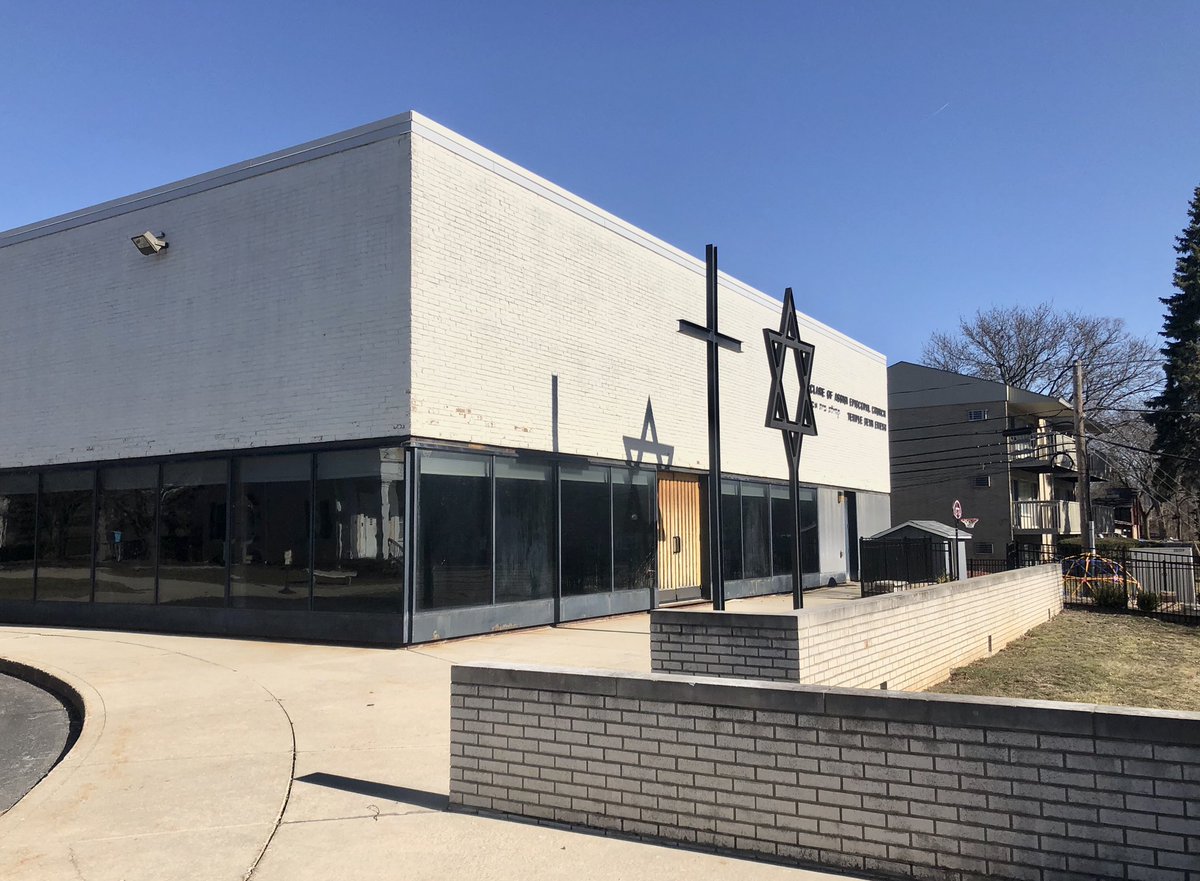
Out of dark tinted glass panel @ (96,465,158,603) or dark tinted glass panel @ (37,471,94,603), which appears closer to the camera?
dark tinted glass panel @ (96,465,158,603)

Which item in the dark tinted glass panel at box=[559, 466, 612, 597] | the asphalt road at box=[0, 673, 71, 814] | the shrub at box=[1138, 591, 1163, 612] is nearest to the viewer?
the asphalt road at box=[0, 673, 71, 814]

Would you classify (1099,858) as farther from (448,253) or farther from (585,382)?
(585,382)

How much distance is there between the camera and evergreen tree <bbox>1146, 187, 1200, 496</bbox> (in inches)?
1762

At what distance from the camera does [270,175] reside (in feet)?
50.4

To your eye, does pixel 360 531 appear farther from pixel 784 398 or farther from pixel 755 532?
pixel 755 532

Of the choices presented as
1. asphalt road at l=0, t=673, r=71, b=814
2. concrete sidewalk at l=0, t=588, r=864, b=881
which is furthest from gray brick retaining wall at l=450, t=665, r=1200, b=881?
asphalt road at l=0, t=673, r=71, b=814

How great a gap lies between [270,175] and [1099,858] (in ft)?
49.8

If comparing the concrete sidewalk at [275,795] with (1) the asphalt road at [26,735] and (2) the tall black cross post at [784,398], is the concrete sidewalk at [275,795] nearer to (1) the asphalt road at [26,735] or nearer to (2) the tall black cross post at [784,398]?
(1) the asphalt road at [26,735]

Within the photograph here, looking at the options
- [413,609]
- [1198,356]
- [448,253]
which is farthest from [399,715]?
[1198,356]

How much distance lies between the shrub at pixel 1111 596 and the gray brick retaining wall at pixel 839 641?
911cm

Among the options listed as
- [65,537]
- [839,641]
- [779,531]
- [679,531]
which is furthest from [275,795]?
[779,531]

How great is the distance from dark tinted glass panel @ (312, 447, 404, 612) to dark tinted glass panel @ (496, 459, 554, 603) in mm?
2035

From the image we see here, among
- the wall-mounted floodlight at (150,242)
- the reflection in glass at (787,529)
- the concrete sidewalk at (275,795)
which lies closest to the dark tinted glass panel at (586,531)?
the concrete sidewalk at (275,795)

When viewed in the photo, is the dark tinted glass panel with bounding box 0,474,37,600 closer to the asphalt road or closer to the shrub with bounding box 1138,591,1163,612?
the asphalt road
